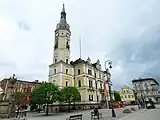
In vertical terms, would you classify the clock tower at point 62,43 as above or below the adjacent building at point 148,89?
above

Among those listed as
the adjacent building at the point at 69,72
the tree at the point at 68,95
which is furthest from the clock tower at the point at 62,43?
the tree at the point at 68,95

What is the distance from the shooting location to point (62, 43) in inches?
2313

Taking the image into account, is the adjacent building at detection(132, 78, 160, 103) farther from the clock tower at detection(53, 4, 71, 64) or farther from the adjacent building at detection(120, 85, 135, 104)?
the clock tower at detection(53, 4, 71, 64)

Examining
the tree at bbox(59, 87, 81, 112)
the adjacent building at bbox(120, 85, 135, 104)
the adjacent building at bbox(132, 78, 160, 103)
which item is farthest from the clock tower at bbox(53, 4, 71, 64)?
the adjacent building at bbox(120, 85, 135, 104)

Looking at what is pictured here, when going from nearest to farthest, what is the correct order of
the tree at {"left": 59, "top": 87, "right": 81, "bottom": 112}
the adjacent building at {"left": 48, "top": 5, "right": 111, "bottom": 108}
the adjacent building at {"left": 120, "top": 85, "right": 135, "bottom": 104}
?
the tree at {"left": 59, "top": 87, "right": 81, "bottom": 112} → the adjacent building at {"left": 48, "top": 5, "right": 111, "bottom": 108} → the adjacent building at {"left": 120, "top": 85, "right": 135, "bottom": 104}

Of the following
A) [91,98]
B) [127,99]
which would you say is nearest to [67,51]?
[91,98]

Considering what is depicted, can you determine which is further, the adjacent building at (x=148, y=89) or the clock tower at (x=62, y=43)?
the adjacent building at (x=148, y=89)

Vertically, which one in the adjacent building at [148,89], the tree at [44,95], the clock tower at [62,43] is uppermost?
the clock tower at [62,43]

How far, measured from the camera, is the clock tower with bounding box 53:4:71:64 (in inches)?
2270

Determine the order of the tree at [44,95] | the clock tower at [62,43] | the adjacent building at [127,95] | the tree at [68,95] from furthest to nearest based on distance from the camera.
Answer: the adjacent building at [127,95] → the clock tower at [62,43] → the tree at [68,95] → the tree at [44,95]

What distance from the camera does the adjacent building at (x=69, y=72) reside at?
180 ft

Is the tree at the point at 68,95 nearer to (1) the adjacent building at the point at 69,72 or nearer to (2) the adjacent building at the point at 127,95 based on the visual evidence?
(1) the adjacent building at the point at 69,72

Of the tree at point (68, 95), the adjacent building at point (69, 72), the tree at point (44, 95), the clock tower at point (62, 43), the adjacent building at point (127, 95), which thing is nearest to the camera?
the tree at point (44, 95)

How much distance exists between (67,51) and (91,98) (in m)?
18.3
